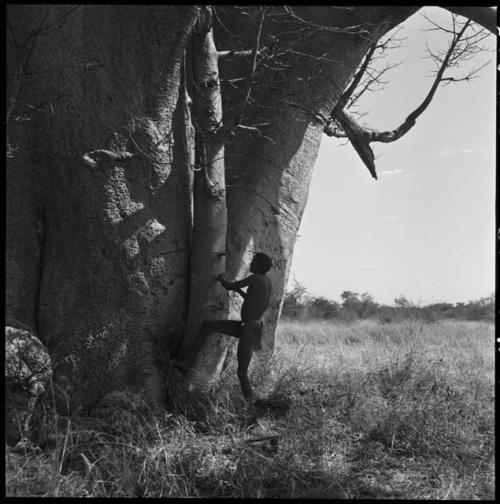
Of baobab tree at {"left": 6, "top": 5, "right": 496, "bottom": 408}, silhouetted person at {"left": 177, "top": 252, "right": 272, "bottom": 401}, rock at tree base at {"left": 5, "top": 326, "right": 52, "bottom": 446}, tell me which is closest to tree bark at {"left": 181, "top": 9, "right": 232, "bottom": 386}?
baobab tree at {"left": 6, "top": 5, "right": 496, "bottom": 408}

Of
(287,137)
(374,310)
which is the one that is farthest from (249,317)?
(374,310)

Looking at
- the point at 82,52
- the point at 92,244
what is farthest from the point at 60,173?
the point at 82,52

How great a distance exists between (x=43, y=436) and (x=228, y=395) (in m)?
1.28

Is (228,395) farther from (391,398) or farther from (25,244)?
(25,244)

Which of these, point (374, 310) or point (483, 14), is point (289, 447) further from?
point (374, 310)

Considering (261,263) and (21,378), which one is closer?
(21,378)

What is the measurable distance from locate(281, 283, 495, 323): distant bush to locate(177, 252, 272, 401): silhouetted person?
38.7 ft

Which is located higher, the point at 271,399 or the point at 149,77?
the point at 149,77

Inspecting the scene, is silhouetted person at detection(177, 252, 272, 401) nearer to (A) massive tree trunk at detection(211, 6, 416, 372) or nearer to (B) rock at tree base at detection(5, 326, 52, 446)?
(A) massive tree trunk at detection(211, 6, 416, 372)

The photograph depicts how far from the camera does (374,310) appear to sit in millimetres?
21578

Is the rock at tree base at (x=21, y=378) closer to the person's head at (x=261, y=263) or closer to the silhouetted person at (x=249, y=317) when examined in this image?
the silhouetted person at (x=249, y=317)

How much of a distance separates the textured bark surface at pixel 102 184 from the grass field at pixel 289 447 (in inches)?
20.7

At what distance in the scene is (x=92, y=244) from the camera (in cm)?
474

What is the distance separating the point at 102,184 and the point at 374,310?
58.2 feet
